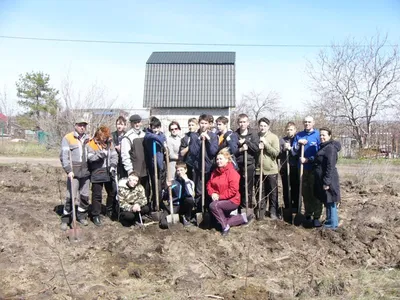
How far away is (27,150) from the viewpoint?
61.9 feet

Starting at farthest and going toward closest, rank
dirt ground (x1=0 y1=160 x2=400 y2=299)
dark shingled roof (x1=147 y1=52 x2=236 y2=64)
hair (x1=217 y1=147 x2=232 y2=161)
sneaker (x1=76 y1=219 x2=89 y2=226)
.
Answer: dark shingled roof (x1=147 y1=52 x2=236 y2=64) → sneaker (x1=76 y1=219 x2=89 y2=226) → hair (x1=217 y1=147 x2=232 y2=161) → dirt ground (x1=0 y1=160 x2=400 y2=299)

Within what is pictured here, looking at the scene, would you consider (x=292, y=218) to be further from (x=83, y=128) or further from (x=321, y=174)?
(x=83, y=128)

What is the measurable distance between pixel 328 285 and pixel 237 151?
2523 millimetres

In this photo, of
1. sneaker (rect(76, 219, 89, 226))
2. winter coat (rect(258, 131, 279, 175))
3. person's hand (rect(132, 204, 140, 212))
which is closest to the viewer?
person's hand (rect(132, 204, 140, 212))

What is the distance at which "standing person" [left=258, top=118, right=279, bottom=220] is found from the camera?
6.11 meters

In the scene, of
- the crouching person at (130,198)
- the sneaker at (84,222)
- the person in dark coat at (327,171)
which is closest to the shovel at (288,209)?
the person in dark coat at (327,171)

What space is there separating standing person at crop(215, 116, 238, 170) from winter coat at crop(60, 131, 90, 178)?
2.05 meters

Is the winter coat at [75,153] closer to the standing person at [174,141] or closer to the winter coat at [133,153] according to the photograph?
the winter coat at [133,153]

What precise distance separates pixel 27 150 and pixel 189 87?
920 cm

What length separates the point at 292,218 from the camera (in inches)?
250

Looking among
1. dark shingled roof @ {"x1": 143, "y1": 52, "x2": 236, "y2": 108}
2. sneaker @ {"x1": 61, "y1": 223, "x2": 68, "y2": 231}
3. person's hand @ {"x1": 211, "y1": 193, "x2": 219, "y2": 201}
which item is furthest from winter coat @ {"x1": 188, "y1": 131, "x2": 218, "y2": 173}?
dark shingled roof @ {"x1": 143, "y1": 52, "x2": 236, "y2": 108}

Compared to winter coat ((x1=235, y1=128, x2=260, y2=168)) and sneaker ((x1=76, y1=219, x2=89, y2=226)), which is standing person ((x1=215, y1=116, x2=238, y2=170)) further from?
sneaker ((x1=76, y1=219, x2=89, y2=226))

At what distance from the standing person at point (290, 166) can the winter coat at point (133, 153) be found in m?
2.27

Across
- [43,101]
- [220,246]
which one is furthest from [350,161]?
[43,101]
